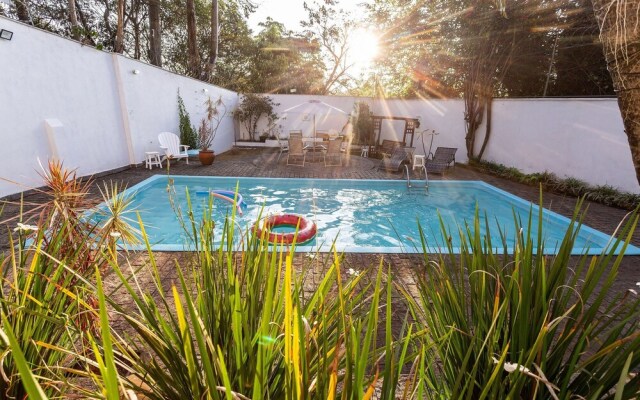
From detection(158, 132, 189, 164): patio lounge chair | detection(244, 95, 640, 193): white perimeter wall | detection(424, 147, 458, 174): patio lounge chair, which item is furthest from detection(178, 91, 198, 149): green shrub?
detection(244, 95, 640, 193): white perimeter wall

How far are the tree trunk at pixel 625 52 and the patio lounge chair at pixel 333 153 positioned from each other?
30.7ft

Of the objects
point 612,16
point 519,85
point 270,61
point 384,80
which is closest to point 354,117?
point 384,80

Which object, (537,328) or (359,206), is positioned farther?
(359,206)

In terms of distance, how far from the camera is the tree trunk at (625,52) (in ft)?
4.71

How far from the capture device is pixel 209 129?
13344mm

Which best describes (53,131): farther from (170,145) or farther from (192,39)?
(192,39)

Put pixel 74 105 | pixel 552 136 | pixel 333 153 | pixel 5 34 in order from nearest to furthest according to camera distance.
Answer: pixel 5 34, pixel 74 105, pixel 552 136, pixel 333 153

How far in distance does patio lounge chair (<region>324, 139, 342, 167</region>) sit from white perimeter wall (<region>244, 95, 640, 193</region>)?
5197 mm

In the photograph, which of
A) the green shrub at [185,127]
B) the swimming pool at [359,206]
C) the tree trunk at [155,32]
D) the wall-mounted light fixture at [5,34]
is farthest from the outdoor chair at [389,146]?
the tree trunk at [155,32]

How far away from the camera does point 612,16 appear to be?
5.01 ft

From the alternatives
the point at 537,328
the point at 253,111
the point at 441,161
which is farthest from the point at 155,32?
the point at 537,328

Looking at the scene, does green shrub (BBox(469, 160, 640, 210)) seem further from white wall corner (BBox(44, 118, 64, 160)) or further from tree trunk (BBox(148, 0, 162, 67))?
tree trunk (BBox(148, 0, 162, 67))

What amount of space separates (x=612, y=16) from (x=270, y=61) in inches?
885

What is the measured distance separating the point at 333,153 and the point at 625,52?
32.3ft
